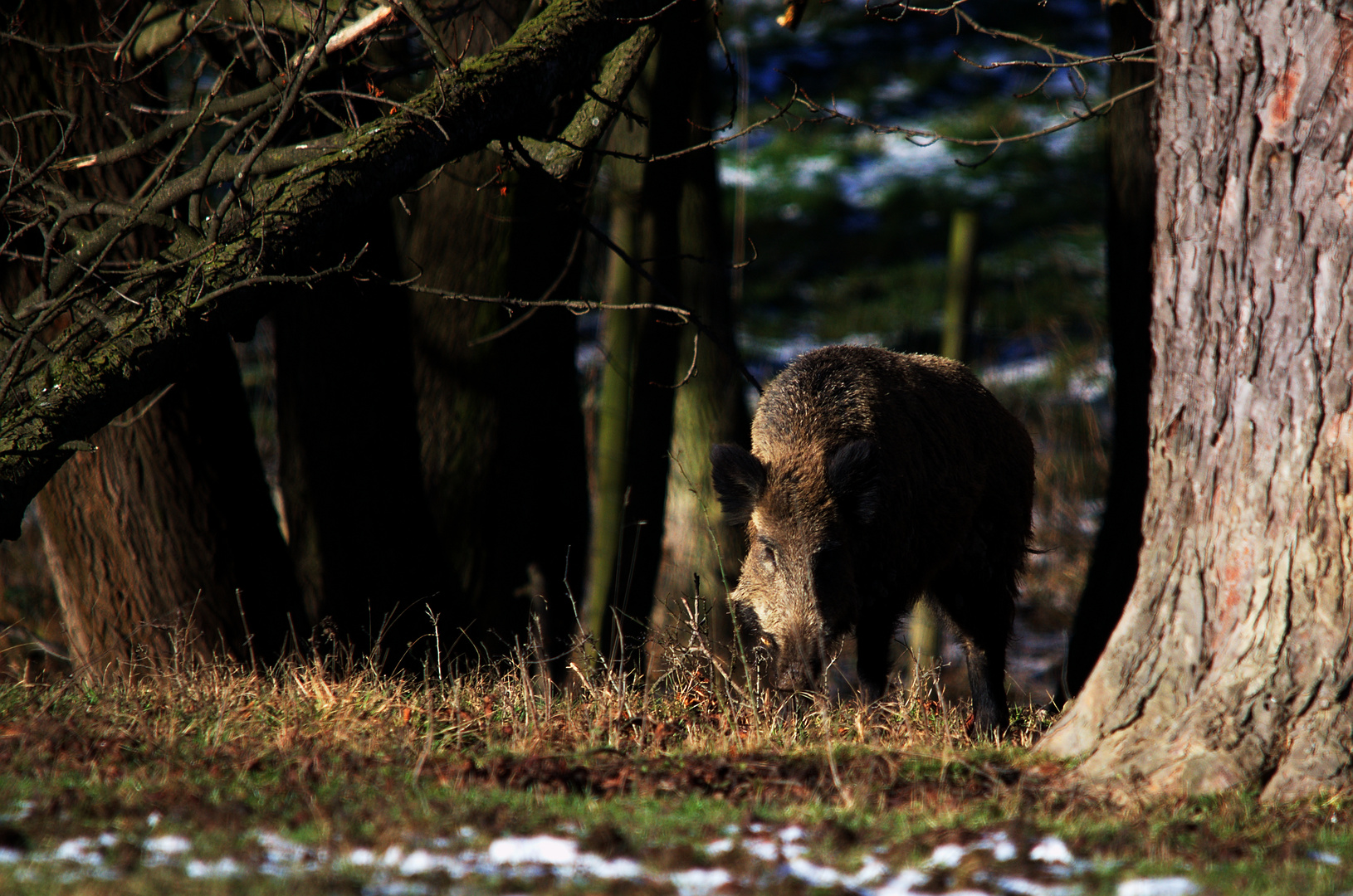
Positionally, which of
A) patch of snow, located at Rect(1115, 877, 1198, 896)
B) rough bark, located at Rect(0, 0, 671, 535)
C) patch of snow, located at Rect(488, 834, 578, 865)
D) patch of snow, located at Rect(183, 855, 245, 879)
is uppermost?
rough bark, located at Rect(0, 0, 671, 535)

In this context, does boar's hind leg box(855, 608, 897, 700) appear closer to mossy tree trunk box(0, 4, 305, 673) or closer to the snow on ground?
mossy tree trunk box(0, 4, 305, 673)

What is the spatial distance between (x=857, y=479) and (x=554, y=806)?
2.92 m

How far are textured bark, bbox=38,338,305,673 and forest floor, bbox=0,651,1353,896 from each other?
1.39m

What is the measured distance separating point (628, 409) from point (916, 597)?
4.11 metres

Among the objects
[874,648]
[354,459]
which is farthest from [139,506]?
[874,648]

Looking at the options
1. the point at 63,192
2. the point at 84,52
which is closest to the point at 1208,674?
the point at 63,192

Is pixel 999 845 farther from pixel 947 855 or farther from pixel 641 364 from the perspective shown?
pixel 641 364

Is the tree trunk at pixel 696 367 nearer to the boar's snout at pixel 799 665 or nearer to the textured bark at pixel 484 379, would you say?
the textured bark at pixel 484 379

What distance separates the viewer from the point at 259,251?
16.7 feet

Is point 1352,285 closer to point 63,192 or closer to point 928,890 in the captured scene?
point 928,890

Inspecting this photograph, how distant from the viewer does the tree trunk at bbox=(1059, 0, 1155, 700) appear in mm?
7824

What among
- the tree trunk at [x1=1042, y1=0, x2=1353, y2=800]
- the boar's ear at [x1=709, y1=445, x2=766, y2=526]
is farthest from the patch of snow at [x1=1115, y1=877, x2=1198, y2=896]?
the boar's ear at [x1=709, y1=445, x2=766, y2=526]

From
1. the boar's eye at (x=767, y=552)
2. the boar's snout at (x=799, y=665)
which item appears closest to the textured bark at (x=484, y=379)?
the boar's eye at (x=767, y=552)

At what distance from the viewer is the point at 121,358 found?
4.97 metres
